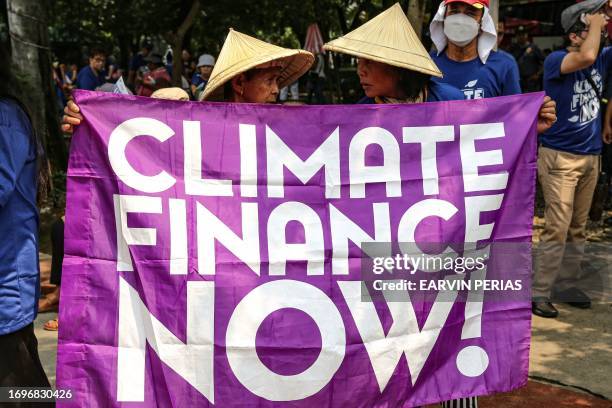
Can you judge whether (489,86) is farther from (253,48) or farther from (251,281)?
(251,281)

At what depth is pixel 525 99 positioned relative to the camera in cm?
328

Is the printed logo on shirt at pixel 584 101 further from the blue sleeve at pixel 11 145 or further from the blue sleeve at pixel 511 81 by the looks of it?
the blue sleeve at pixel 11 145

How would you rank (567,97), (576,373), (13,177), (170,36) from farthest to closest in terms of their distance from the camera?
1. (170,36)
2. (567,97)
3. (576,373)
4. (13,177)

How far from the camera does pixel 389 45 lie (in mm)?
3357

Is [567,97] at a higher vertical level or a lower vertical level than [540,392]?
higher

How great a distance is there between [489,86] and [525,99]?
931 millimetres

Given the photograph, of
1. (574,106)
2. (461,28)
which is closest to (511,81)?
(461,28)

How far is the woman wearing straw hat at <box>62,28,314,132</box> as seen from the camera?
3271mm

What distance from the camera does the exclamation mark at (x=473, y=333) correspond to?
3135mm

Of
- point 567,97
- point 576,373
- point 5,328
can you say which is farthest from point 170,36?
point 5,328

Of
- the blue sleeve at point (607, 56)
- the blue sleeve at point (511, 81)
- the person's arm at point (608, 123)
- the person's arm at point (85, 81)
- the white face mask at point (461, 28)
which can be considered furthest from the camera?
the person's arm at point (85, 81)

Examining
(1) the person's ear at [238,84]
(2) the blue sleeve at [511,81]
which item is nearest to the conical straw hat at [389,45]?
(1) the person's ear at [238,84]

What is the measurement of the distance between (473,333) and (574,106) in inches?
109

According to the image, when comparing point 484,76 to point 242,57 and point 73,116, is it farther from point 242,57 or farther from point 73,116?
point 73,116
